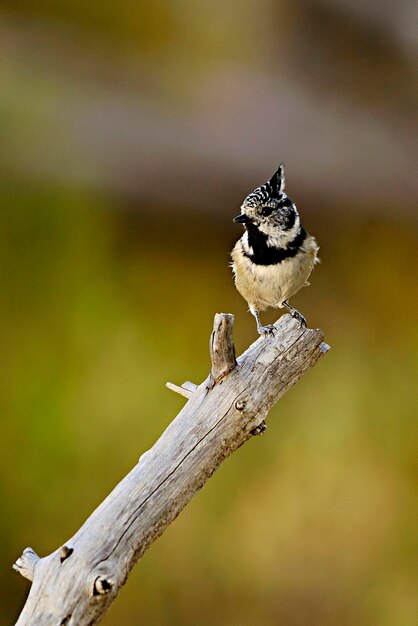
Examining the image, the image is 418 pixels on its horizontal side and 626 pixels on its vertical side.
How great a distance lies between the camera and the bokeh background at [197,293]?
2.94 metres

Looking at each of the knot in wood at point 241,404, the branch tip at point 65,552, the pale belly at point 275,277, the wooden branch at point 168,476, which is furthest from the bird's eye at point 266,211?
the branch tip at point 65,552

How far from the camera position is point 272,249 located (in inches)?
68.5

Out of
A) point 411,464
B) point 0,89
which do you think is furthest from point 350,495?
point 0,89

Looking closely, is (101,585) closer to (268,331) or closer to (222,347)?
(222,347)

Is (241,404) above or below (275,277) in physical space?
below

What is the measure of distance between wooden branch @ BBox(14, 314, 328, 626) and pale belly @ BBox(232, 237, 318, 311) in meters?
0.16

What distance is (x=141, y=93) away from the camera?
3.19 metres

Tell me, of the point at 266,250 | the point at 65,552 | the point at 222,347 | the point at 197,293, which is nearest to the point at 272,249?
the point at 266,250

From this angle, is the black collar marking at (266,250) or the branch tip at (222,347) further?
the black collar marking at (266,250)

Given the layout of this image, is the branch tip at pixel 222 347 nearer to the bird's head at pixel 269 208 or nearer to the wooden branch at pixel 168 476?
the wooden branch at pixel 168 476

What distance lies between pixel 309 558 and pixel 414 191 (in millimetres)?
1494

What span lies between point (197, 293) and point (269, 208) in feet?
4.74

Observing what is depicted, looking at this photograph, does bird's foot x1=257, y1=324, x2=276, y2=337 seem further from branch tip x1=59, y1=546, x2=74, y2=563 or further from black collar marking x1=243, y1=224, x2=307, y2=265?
branch tip x1=59, y1=546, x2=74, y2=563

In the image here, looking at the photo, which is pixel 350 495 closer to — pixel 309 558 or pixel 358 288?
pixel 309 558
